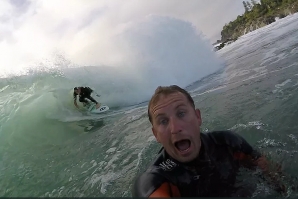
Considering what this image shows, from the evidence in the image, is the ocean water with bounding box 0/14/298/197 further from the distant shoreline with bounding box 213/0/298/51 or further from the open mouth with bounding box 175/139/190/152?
the distant shoreline with bounding box 213/0/298/51

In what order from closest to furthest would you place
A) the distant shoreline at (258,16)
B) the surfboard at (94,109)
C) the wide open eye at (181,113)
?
the wide open eye at (181,113) < the surfboard at (94,109) < the distant shoreline at (258,16)

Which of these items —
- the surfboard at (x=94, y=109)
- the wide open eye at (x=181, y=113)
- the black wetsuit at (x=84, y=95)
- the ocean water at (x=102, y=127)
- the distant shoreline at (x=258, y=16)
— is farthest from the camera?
the distant shoreline at (x=258, y=16)

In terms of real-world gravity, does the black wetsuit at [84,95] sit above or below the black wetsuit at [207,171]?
above

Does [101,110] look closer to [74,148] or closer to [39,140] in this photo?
[39,140]

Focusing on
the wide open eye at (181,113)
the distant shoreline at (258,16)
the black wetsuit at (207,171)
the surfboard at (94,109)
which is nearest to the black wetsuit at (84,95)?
the surfboard at (94,109)

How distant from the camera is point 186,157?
265 cm

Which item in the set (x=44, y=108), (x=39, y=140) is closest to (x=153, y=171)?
(x=39, y=140)

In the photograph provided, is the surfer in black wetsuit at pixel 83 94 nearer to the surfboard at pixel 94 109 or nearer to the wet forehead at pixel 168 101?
the surfboard at pixel 94 109

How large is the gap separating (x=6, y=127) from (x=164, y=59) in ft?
44.0

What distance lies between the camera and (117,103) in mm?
15711

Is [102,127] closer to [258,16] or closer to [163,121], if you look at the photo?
[163,121]

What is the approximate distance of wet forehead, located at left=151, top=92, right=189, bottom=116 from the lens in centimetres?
258

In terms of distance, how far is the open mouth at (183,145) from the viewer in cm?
258

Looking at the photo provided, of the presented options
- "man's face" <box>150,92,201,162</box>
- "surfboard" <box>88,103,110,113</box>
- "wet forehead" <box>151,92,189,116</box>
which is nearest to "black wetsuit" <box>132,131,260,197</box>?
"man's face" <box>150,92,201,162</box>
